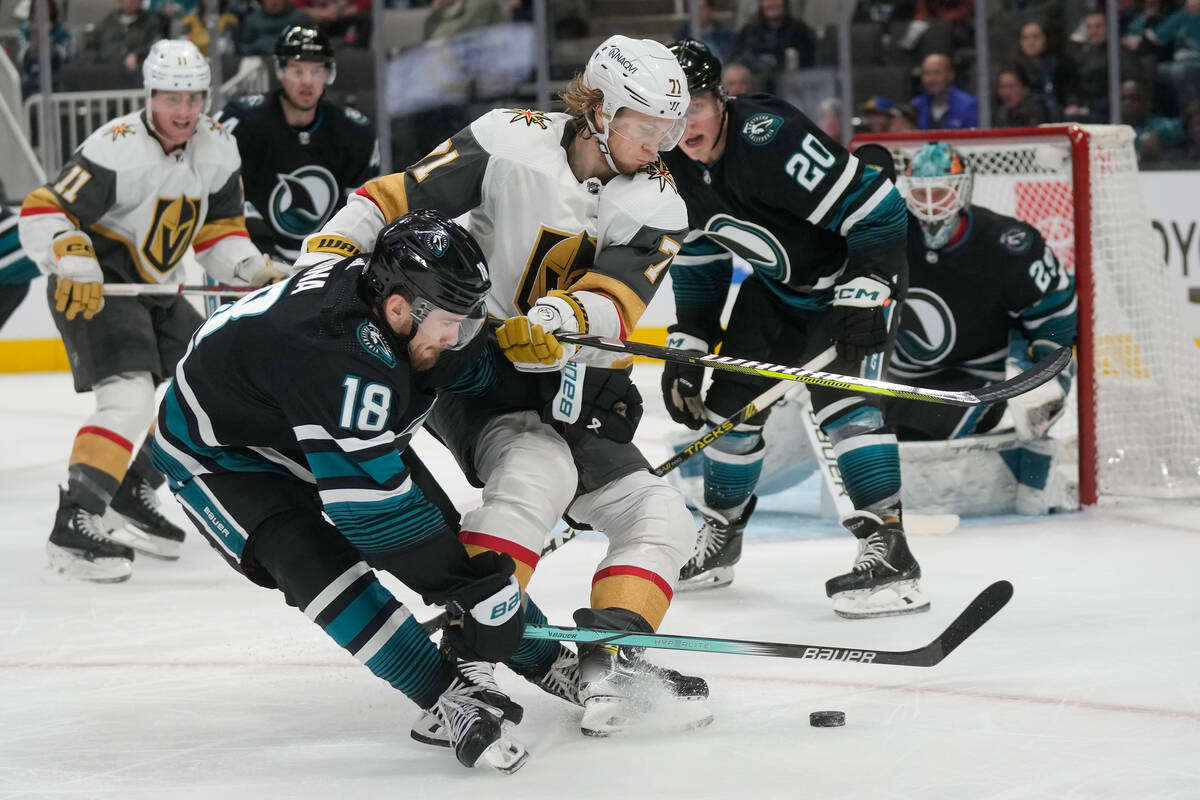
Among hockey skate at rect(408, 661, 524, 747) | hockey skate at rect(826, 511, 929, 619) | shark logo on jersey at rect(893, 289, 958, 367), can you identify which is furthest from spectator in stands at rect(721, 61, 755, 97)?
hockey skate at rect(408, 661, 524, 747)

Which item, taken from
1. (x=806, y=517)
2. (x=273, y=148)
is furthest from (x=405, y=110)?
(x=806, y=517)

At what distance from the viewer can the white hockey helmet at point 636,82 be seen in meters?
2.34

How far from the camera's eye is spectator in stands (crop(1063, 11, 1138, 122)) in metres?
6.73

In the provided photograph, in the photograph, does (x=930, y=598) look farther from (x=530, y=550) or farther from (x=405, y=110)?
(x=405, y=110)

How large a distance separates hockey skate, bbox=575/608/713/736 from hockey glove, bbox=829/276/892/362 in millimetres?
912

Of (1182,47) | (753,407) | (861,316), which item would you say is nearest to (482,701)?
(753,407)

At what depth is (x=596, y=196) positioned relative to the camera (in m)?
2.43

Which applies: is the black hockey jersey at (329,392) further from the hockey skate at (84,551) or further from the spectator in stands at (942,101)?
the spectator in stands at (942,101)

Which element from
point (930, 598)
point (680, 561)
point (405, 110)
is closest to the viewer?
point (680, 561)

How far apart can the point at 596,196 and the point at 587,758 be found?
0.86 meters

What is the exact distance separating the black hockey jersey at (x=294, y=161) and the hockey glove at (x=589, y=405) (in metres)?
2.20

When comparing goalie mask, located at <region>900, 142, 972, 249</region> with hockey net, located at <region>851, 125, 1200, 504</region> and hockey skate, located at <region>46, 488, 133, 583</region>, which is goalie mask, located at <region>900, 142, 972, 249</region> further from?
hockey skate, located at <region>46, 488, 133, 583</region>

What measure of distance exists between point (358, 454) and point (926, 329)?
2.45 meters

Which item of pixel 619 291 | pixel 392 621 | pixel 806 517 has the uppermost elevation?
pixel 619 291
